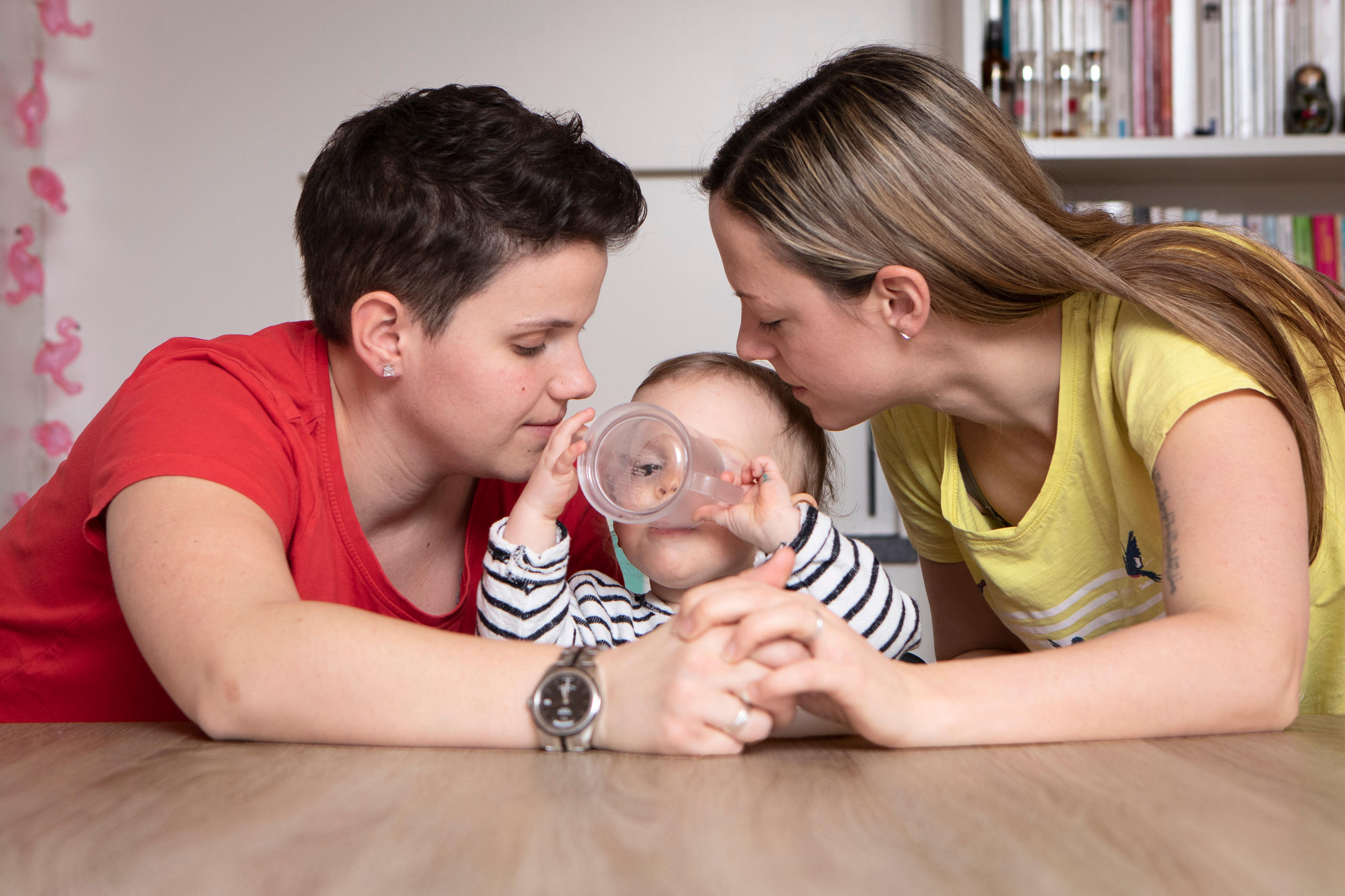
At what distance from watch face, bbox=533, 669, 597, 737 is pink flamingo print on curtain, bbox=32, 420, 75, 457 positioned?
92.0 inches

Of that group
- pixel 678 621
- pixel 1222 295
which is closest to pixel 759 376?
pixel 1222 295

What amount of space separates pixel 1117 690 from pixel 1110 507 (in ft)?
1.61

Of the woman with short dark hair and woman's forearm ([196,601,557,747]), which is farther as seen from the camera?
the woman with short dark hair

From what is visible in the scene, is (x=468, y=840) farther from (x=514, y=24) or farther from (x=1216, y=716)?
(x=514, y=24)

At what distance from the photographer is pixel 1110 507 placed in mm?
1222

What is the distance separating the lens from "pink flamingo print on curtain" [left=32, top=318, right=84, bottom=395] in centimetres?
262

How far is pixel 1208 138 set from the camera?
2.26m

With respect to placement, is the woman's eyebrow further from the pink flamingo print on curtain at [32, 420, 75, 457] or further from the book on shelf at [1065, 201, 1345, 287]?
the pink flamingo print on curtain at [32, 420, 75, 457]

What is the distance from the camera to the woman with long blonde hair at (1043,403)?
0.79m

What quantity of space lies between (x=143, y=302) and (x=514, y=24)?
3.99 ft

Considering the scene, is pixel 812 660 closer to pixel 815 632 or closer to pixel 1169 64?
pixel 815 632

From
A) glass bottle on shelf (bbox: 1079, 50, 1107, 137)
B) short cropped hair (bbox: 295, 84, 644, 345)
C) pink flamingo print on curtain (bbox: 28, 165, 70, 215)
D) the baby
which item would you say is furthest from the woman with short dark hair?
pink flamingo print on curtain (bbox: 28, 165, 70, 215)

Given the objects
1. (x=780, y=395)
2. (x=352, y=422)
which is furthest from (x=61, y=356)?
(x=780, y=395)

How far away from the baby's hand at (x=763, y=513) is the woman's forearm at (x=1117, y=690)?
14.6 inches
